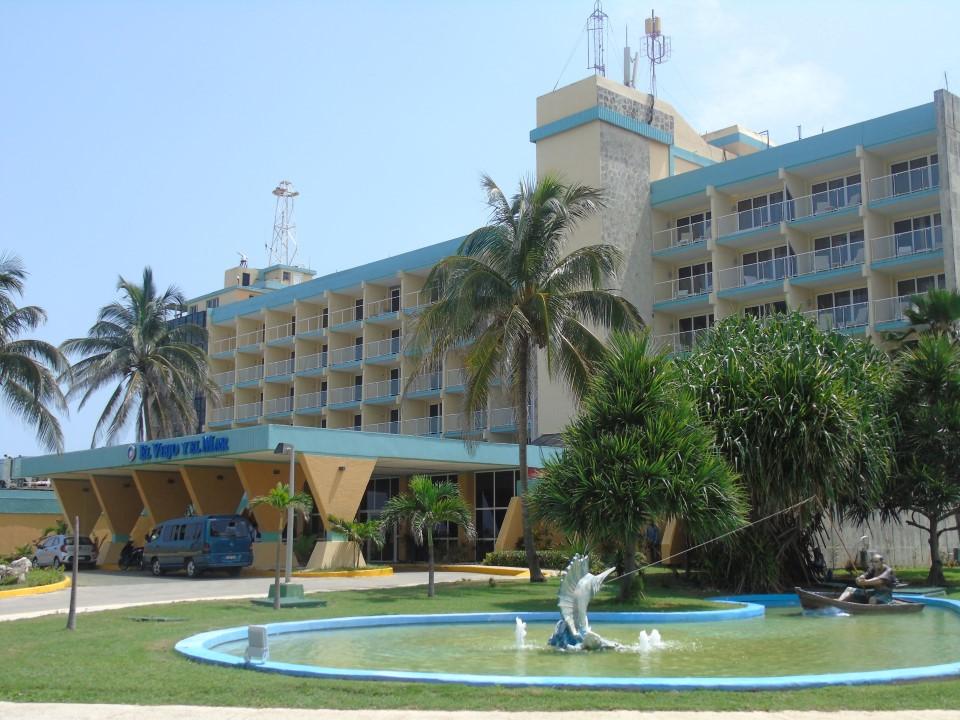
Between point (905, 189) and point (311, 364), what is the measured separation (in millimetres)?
34836

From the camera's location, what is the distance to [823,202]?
4212cm

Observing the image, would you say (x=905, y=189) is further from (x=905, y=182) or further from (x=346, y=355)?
(x=346, y=355)

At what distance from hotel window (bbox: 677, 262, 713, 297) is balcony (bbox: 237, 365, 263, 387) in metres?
29.3

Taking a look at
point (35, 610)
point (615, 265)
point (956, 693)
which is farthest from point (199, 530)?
point (956, 693)

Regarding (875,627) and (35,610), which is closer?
(875,627)

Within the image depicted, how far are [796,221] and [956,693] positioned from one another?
34.4 meters

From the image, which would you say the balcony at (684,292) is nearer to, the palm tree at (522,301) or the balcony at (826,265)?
the balcony at (826,265)

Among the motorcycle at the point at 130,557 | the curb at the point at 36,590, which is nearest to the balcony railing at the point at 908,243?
the curb at the point at 36,590

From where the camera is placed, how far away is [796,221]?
41844mm

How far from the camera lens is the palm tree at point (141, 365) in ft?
145

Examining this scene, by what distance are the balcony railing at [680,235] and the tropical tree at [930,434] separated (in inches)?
783

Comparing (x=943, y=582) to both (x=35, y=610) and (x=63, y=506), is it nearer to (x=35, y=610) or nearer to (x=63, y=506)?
Answer: (x=35, y=610)

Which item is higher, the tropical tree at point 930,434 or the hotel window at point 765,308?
the hotel window at point 765,308

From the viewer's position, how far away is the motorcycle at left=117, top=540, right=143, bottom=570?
4053 centimetres
